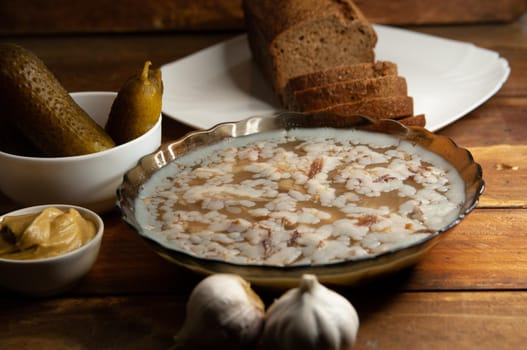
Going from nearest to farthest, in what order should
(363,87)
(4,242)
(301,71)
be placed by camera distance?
(4,242), (363,87), (301,71)

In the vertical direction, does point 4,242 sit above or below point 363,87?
above

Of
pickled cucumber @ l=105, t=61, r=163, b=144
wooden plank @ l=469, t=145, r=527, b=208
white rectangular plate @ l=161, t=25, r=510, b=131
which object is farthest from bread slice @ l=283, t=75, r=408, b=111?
pickled cucumber @ l=105, t=61, r=163, b=144

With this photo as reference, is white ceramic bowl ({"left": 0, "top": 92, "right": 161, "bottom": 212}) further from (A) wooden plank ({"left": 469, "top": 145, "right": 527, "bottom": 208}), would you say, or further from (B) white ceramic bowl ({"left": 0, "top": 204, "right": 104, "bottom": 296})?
(A) wooden plank ({"left": 469, "top": 145, "right": 527, "bottom": 208})

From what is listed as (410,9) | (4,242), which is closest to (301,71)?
(410,9)

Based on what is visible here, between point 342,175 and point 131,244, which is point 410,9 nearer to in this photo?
point 342,175

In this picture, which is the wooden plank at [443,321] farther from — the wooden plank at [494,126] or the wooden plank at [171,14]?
the wooden plank at [171,14]

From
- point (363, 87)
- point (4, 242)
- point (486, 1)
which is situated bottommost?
point (486, 1)

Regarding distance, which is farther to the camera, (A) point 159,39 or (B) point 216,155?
(A) point 159,39
